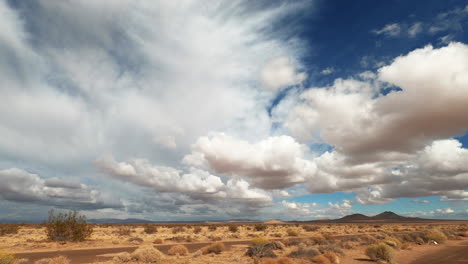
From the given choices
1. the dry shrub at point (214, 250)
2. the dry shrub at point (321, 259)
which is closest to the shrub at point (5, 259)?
the dry shrub at point (214, 250)

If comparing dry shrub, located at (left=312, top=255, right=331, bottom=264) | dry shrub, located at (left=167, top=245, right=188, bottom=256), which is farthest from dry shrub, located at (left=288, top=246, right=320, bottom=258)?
dry shrub, located at (left=167, top=245, right=188, bottom=256)

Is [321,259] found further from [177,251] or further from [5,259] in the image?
[5,259]

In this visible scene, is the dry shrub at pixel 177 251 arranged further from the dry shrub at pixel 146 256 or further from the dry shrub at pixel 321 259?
the dry shrub at pixel 321 259

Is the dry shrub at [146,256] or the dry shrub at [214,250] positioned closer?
the dry shrub at [146,256]

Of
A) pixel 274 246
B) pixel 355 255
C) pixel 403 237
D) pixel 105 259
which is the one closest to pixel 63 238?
pixel 105 259

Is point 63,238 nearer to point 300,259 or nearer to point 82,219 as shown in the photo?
point 82,219

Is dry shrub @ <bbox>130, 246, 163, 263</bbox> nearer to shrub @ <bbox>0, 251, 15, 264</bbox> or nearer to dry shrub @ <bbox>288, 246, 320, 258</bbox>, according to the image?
shrub @ <bbox>0, 251, 15, 264</bbox>

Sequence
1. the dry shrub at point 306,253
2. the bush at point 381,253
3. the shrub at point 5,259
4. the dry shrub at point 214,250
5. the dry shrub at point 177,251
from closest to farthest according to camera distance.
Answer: the shrub at point 5,259, the bush at point 381,253, the dry shrub at point 306,253, the dry shrub at point 177,251, the dry shrub at point 214,250

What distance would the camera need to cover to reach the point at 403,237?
39.0 meters

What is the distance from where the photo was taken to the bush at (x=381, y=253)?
21.3m

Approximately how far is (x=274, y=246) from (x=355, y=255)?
748 cm

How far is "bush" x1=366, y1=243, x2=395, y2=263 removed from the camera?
70.0ft

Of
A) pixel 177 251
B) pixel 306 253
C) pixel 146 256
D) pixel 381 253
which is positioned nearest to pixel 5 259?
pixel 146 256

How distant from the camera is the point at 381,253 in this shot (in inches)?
846
